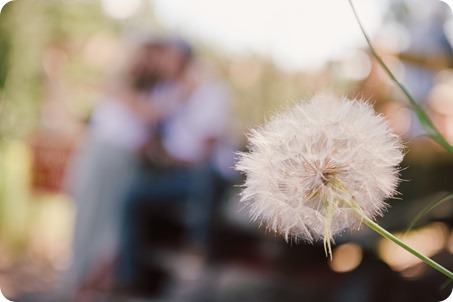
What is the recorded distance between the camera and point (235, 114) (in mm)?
1947

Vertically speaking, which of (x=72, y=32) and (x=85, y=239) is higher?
(x=72, y=32)

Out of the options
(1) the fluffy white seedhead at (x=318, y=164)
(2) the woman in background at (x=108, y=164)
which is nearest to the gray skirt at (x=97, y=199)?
(2) the woman in background at (x=108, y=164)

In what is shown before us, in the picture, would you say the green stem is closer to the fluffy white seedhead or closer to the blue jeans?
the fluffy white seedhead

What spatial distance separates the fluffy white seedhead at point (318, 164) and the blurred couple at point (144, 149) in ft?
5.06

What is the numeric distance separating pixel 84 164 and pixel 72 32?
48 cm

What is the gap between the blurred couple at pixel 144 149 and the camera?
1927mm

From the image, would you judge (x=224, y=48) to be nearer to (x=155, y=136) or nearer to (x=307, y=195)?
(x=155, y=136)

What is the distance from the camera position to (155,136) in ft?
6.35

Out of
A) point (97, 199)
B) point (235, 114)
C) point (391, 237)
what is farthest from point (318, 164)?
point (97, 199)

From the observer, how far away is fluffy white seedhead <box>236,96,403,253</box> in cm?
35

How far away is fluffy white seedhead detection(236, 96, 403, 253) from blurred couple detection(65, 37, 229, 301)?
1543 mm

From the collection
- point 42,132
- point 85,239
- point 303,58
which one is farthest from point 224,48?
point 85,239

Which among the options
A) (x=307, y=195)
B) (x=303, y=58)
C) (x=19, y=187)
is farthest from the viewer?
(x=19, y=187)

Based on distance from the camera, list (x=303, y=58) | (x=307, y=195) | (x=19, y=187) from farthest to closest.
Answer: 1. (x=19, y=187)
2. (x=303, y=58)
3. (x=307, y=195)
